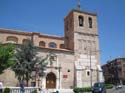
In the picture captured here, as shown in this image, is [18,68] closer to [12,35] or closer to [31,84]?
[31,84]

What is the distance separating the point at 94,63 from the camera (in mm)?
48250

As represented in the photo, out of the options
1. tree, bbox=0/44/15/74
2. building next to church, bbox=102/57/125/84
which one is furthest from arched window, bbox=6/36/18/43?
building next to church, bbox=102/57/125/84

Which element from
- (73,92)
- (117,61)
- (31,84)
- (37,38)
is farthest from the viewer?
(117,61)

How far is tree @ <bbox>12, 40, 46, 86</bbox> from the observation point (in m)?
32.0

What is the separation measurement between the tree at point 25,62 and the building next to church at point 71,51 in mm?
6767

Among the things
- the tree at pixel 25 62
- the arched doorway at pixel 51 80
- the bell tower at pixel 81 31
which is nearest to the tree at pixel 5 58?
the tree at pixel 25 62

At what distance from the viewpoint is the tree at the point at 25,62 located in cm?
3200

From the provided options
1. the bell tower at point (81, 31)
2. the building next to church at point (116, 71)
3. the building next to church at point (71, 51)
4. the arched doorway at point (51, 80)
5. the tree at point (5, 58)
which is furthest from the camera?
the building next to church at point (116, 71)

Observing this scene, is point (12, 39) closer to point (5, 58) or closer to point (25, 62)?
point (25, 62)

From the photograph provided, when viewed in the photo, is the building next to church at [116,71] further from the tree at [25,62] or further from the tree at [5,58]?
the tree at [5,58]

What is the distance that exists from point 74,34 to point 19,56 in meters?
17.9

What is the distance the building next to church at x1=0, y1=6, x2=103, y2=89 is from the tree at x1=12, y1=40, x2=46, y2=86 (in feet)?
22.2

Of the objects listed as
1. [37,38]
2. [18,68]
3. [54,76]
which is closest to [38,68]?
[18,68]

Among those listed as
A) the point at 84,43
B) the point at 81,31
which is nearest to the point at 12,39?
the point at 81,31
